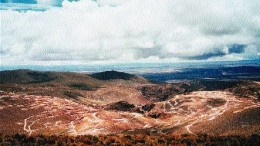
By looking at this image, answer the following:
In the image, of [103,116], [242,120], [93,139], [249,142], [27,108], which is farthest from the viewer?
[27,108]

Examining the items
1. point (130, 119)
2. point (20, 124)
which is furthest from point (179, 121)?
point (20, 124)

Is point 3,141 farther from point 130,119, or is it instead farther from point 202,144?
point 130,119

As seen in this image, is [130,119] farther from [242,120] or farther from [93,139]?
[93,139]

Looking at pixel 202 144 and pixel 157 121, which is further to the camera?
pixel 157 121

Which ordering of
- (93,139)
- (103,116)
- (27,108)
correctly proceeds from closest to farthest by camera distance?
(93,139), (103,116), (27,108)

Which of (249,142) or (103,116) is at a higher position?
(249,142)

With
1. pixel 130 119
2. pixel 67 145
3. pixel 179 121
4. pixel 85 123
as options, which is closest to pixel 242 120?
pixel 179 121

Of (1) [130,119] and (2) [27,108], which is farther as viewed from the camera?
(2) [27,108]

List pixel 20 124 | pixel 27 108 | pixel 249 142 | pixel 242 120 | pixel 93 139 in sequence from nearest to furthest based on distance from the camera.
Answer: pixel 249 142
pixel 93 139
pixel 242 120
pixel 20 124
pixel 27 108

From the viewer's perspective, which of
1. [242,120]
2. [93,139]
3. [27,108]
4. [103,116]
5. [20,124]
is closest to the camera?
[93,139]
